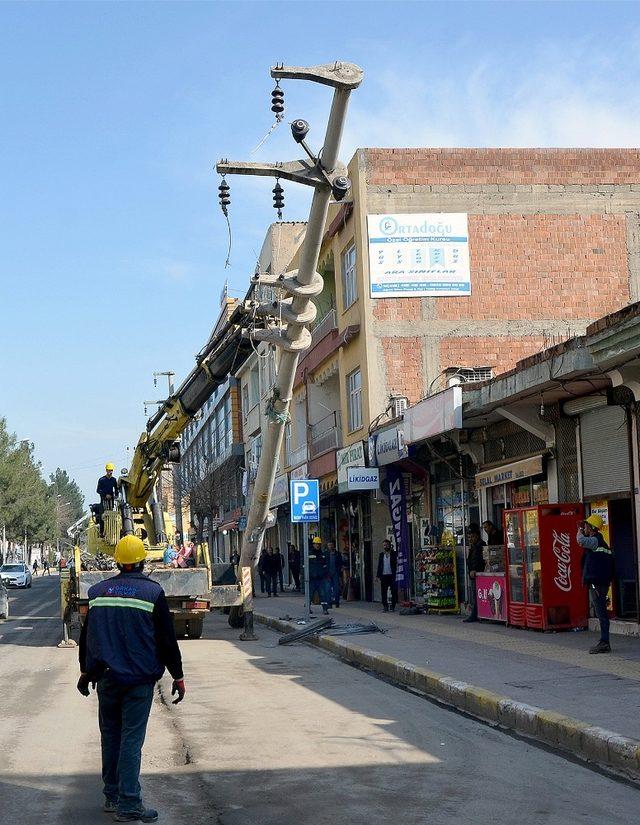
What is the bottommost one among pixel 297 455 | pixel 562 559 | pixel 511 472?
pixel 562 559

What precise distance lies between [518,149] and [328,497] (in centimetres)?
1232

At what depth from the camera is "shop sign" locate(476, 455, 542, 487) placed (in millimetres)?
20078

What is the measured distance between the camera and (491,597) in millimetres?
20047

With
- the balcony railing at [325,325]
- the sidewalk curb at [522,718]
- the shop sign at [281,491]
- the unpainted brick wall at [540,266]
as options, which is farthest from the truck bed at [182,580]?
the shop sign at [281,491]

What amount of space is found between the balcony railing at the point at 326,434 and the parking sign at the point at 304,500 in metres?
11.5

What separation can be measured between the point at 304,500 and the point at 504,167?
1201cm

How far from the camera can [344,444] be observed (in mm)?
33656

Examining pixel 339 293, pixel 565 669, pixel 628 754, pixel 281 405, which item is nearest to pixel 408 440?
pixel 281 405

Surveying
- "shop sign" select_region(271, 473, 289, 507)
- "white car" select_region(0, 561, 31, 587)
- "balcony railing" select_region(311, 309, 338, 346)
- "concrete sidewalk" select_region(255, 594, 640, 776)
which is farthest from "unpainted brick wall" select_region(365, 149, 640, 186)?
"white car" select_region(0, 561, 31, 587)

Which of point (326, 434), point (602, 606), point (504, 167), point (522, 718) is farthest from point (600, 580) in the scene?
point (326, 434)

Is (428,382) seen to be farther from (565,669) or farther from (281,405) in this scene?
(565,669)

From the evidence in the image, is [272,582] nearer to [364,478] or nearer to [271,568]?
[271,568]

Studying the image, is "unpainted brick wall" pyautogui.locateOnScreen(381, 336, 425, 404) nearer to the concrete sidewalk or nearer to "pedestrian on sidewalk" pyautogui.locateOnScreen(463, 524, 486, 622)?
"pedestrian on sidewalk" pyautogui.locateOnScreen(463, 524, 486, 622)

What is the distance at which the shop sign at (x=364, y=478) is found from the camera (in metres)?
28.2
